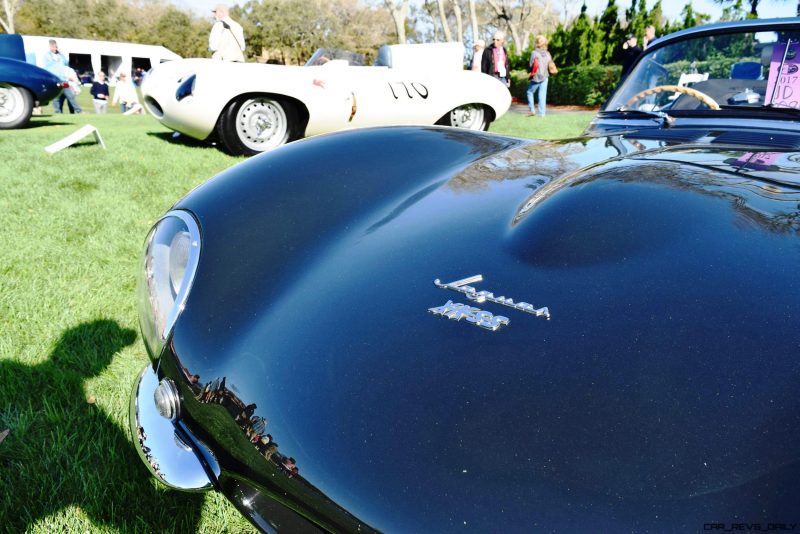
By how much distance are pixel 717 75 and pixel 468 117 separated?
4.91 m

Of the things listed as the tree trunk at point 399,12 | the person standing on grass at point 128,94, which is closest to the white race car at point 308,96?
the person standing on grass at point 128,94

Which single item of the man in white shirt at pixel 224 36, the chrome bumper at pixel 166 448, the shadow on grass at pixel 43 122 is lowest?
the shadow on grass at pixel 43 122

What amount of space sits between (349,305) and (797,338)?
683 mm

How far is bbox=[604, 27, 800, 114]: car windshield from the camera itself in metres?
2.28

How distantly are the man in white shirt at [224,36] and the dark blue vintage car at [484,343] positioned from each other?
6697 mm

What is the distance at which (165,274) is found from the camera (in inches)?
53.8

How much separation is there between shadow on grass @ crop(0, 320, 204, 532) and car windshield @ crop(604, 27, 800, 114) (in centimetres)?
213

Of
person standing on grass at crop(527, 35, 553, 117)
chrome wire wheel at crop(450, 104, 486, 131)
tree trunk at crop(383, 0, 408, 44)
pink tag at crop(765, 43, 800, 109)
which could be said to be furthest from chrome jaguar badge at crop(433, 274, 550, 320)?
tree trunk at crop(383, 0, 408, 44)

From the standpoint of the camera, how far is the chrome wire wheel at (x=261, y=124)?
5.89 m

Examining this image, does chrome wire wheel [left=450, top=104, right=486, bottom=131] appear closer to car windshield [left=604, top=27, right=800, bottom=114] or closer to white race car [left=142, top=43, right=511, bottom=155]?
white race car [left=142, top=43, right=511, bottom=155]

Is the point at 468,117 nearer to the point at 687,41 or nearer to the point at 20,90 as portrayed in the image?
the point at 687,41

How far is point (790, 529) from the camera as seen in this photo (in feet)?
2.22

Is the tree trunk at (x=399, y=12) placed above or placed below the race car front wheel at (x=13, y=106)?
above

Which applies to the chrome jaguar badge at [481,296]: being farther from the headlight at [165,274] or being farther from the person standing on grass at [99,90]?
the person standing on grass at [99,90]
